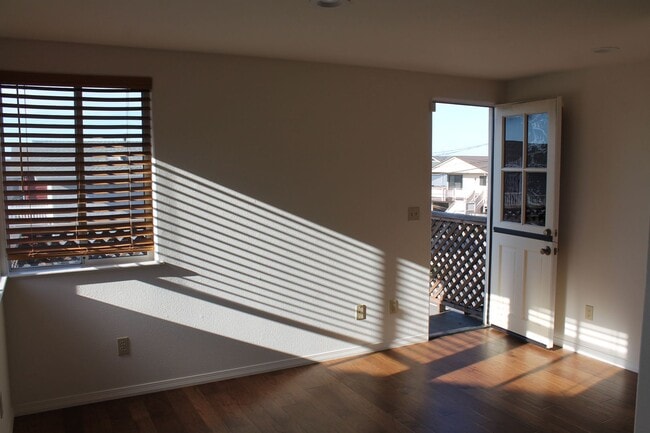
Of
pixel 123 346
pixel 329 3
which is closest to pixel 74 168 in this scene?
pixel 123 346

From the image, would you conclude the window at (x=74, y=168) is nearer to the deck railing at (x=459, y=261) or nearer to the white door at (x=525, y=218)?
the white door at (x=525, y=218)

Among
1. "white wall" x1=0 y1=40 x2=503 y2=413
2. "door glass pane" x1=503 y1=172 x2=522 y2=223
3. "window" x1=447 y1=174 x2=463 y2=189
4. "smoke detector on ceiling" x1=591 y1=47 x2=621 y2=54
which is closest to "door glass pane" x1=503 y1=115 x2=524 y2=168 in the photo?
"door glass pane" x1=503 y1=172 x2=522 y2=223

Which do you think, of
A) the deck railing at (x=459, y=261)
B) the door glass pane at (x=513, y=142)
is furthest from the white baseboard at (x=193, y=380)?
the door glass pane at (x=513, y=142)

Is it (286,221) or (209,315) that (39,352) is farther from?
(286,221)

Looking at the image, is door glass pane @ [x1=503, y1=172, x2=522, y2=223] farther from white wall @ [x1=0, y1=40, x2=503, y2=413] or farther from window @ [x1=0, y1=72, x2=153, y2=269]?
window @ [x1=0, y1=72, x2=153, y2=269]

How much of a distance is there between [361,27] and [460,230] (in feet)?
10.3

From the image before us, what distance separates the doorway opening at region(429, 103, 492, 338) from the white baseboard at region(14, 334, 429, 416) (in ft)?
2.38

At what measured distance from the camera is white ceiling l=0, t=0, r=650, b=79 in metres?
2.41

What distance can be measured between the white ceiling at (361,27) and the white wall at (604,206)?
0.34m

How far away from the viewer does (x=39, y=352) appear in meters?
3.17

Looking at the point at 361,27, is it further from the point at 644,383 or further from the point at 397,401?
Answer: the point at 397,401

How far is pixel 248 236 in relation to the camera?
145 inches

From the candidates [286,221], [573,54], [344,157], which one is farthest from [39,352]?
[573,54]

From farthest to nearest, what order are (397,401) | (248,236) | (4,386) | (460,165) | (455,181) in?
(455,181) → (460,165) → (248,236) → (397,401) → (4,386)
